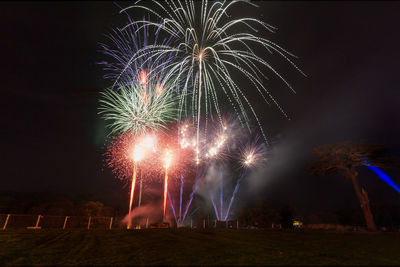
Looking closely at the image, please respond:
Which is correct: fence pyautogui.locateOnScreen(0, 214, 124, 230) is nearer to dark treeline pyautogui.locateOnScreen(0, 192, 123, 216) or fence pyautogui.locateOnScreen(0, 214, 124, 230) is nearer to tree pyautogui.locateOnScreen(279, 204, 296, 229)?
tree pyautogui.locateOnScreen(279, 204, 296, 229)

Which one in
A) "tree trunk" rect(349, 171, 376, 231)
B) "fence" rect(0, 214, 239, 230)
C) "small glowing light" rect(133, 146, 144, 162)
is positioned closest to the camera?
"fence" rect(0, 214, 239, 230)

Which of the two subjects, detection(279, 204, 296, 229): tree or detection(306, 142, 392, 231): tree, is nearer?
detection(306, 142, 392, 231): tree

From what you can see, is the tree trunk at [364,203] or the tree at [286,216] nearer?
the tree trunk at [364,203]

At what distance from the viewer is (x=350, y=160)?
141 ft

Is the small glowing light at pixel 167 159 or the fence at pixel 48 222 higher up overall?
the small glowing light at pixel 167 159

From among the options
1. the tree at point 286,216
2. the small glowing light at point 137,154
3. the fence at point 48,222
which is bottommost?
the fence at point 48,222

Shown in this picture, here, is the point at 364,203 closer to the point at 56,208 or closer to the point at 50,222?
the point at 50,222

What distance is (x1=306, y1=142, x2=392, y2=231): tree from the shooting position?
4075 centimetres

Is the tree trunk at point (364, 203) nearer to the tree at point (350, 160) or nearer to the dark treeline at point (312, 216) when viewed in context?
the tree at point (350, 160)

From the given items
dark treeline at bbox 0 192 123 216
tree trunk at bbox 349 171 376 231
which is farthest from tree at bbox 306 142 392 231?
dark treeline at bbox 0 192 123 216

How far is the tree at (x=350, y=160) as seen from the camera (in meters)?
40.8

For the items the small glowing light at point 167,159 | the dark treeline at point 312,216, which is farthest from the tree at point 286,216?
the small glowing light at point 167,159

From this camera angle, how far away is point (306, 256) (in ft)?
40.0

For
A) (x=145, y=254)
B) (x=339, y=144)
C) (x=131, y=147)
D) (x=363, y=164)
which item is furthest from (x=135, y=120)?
(x=363, y=164)
